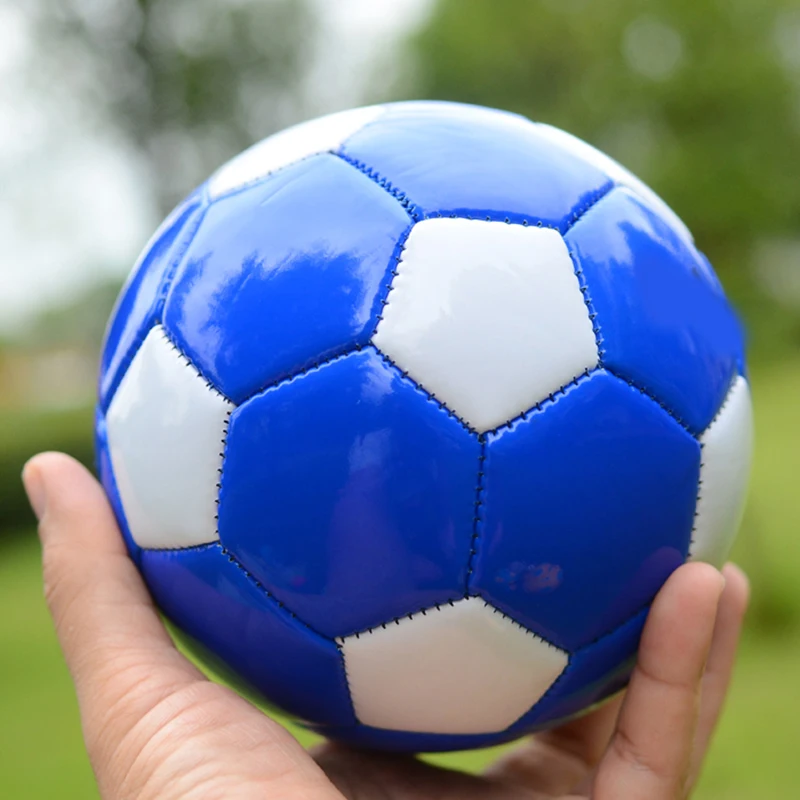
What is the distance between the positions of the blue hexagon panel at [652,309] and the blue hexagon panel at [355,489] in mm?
275

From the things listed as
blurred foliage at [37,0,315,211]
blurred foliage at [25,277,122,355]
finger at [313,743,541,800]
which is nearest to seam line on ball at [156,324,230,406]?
finger at [313,743,541,800]

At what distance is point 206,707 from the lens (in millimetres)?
1344

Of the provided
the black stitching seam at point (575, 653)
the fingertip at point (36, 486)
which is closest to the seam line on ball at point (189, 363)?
the fingertip at point (36, 486)

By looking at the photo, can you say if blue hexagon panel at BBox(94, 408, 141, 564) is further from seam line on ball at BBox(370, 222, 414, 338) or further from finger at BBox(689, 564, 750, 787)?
finger at BBox(689, 564, 750, 787)

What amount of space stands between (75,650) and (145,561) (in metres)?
0.21

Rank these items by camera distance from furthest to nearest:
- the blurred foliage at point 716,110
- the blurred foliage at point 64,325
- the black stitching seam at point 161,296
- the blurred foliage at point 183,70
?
1. the blurred foliage at point 64,325
2. the blurred foliage at point 183,70
3. the blurred foliage at point 716,110
4. the black stitching seam at point 161,296

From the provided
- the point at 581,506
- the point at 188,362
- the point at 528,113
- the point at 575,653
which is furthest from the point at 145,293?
the point at 528,113

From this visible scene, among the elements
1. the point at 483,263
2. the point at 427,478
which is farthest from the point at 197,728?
the point at 483,263

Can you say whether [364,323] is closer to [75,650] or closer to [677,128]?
[75,650]

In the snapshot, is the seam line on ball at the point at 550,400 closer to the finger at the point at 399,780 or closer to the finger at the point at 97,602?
the finger at the point at 97,602

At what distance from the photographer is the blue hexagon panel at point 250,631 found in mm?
1252

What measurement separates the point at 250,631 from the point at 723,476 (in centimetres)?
76

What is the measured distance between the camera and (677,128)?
490 cm

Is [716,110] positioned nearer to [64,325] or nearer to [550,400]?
[550,400]
